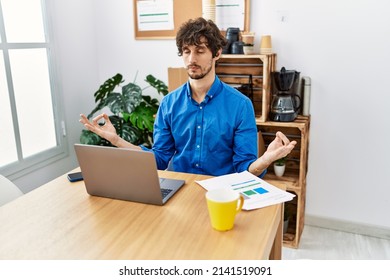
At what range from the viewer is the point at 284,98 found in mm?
2340

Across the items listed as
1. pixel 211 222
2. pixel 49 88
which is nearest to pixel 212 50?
pixel 211 222

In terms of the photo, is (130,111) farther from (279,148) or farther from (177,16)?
(279,148)

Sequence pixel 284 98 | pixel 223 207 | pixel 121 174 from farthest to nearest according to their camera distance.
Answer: pixel 284 98
pixel 121 174
pixel 223 207

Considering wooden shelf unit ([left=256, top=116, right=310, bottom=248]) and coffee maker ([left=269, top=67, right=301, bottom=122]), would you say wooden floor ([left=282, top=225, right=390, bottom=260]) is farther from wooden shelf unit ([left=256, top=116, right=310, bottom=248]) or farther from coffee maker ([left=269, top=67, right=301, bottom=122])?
coffee maker ([left=269, top=67, right=301, bottom=122])

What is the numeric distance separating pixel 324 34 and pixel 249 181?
1534 mm

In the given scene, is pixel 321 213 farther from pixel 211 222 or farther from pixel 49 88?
pixel 49 88

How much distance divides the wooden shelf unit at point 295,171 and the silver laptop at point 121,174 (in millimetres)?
1348

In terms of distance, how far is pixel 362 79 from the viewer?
2334mm

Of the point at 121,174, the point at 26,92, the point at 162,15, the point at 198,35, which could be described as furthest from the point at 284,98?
the point at 26,92

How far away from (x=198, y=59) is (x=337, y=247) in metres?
1.64

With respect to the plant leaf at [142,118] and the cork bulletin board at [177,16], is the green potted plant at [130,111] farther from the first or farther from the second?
the cork bulletin board at [177,16]

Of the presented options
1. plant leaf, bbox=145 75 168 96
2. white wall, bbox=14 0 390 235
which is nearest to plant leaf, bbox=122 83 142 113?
plant leaf, bbox=145 75 168 96

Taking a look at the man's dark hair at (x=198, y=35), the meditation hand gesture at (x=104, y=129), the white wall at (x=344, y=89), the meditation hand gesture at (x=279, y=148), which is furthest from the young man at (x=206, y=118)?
the white wall at (x=344, y=89)

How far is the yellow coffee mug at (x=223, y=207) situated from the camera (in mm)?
942
